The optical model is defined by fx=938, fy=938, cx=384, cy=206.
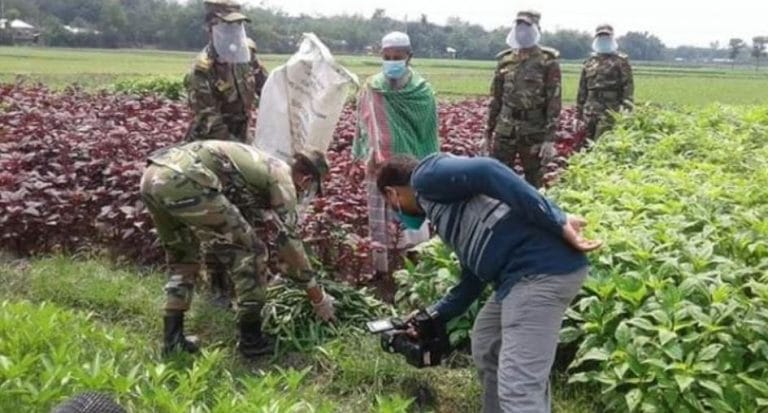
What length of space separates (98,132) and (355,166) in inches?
114

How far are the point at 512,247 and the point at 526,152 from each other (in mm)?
4427

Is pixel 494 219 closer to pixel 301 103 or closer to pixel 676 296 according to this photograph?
pixel 676 296

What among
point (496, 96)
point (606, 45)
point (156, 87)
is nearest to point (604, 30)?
point (606, 45)

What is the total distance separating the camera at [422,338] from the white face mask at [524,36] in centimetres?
417

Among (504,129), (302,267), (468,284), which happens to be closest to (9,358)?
(302,267)

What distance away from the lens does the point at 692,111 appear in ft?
34.7

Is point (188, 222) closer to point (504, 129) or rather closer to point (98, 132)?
point (504, 129)

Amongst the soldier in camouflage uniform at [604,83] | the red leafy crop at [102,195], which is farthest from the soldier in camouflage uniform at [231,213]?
the soldier in camouflage uniform at [604,83]

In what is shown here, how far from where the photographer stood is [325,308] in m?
4.67

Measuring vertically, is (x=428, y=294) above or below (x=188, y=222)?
below

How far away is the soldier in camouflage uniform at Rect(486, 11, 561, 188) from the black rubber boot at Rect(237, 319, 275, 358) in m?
3.53

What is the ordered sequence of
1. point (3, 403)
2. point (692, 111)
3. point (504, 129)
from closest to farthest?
point (3, 403) → point (504, 129) → point (692, 111)

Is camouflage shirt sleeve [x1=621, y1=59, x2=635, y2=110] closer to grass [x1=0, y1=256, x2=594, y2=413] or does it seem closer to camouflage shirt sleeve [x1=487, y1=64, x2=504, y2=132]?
camouflage shirt sleeve [x1=487, y1=64, x2=504, y2=132]

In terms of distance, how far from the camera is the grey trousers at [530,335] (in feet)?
10.9
